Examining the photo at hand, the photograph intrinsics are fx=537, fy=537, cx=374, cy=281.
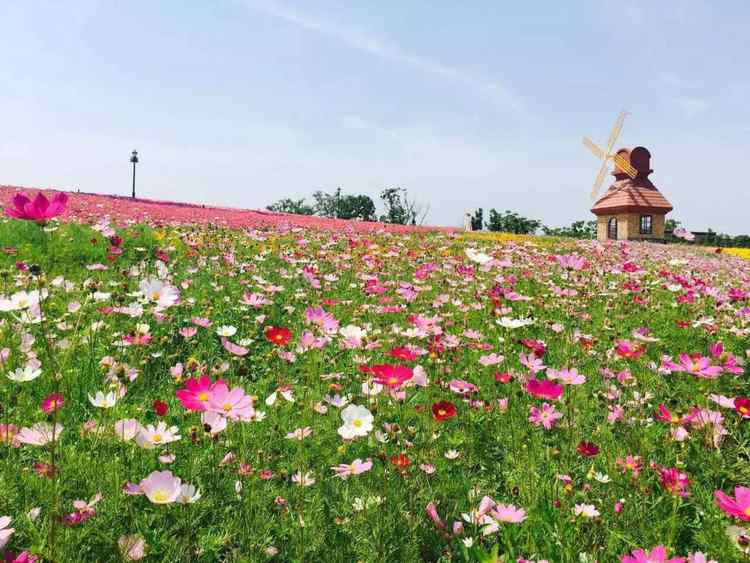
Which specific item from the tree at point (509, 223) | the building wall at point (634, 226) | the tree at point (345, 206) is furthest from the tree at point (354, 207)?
the building wall at point (634, 226)

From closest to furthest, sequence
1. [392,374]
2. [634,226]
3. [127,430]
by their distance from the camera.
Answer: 1. [392,374]
2. [127,430]
3. [634,226]

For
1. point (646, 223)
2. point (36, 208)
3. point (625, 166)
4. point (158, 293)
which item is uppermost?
point (625, 166)

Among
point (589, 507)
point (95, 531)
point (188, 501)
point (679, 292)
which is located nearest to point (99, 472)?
point (95, 531)

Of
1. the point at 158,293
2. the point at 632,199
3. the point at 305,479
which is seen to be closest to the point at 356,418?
the point at 305,479

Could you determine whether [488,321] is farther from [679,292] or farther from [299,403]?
[679,292]

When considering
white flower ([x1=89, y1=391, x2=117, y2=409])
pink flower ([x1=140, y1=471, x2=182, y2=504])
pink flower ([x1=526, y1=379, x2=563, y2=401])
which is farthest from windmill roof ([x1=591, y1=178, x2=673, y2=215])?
pink flower ([x1=140, y1=471, x2=182, y2=504])

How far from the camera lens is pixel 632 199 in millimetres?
38781

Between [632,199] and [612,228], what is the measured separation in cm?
271

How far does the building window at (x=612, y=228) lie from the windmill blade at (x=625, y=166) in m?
4.05

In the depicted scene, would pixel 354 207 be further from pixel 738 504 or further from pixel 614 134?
pixel 738 504

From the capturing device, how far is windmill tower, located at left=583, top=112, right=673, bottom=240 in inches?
1516

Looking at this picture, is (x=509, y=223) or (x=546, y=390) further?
(x=509, y=223)

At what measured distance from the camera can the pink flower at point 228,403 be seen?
1.52 meters

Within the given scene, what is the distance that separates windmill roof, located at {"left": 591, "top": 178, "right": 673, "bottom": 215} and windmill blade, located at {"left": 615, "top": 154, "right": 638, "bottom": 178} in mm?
470
